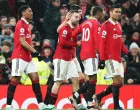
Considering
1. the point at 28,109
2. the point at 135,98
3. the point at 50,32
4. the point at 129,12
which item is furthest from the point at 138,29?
the point at 28,109

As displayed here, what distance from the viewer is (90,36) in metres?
16.8

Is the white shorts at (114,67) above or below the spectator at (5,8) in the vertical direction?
below

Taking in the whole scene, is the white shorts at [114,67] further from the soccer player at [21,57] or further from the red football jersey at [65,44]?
the soccer player at [21,57]

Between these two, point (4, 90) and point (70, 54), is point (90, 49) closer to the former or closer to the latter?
point (70, 54)

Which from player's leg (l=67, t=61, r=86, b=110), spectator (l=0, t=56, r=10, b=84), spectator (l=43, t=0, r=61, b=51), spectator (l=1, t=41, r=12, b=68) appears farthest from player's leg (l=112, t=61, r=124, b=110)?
spectator (l=43, t=0, r=61, b=51)

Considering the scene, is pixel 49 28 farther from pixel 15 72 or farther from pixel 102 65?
pixel 102 65

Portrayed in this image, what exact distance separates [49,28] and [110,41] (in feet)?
21.3

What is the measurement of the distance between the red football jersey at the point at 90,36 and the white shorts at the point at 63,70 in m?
0.36

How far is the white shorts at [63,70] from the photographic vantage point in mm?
16750

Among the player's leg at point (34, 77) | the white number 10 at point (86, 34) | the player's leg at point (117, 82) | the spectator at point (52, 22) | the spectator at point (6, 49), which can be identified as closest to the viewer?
the player's leg at point (117, 82)

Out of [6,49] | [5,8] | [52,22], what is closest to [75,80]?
[6,49]

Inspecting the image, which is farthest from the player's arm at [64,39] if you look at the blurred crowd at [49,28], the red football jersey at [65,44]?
the blurred crowd at [49,28]

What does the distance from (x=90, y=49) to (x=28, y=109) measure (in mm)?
3043

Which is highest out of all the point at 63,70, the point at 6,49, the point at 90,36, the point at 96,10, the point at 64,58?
the point at 96,10
